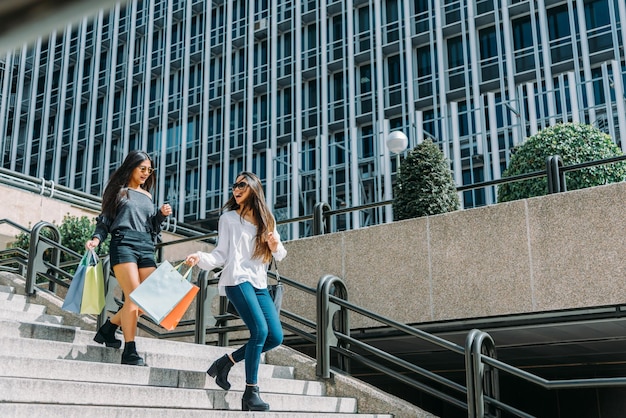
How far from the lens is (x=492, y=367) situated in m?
6.15

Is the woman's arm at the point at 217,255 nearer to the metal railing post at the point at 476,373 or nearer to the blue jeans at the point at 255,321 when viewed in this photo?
the blue jeans at the point at 255,321

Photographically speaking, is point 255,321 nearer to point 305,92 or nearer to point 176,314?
point 176,314

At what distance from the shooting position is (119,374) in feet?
18.1

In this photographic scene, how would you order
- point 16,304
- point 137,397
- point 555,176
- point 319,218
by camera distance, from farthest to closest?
point 319,218, point 16,304, point 555,176, point 137,397

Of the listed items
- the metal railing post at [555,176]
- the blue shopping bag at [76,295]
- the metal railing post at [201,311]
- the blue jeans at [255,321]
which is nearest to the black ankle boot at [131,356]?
the blue shopping bag at [76,295]

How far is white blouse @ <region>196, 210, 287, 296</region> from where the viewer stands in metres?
5.43

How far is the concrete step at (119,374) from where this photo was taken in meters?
5.02

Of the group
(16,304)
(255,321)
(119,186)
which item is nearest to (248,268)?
(255,321)

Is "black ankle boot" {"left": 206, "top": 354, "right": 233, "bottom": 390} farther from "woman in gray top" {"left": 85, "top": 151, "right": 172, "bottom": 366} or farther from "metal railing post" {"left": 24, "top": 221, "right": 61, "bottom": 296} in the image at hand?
"metal railing post" {"left": 24, "top": 221, "right": 61, "bottom": 296}

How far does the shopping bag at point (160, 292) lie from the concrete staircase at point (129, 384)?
20.7 inches

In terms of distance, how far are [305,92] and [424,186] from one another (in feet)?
75.7

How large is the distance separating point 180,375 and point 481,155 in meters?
20.1

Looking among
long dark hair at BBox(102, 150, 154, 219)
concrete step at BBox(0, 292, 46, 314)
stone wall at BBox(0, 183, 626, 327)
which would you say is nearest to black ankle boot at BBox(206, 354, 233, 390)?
long dark hair at BBox(102, 150, 154, 219)

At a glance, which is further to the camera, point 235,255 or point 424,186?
point 424,186
